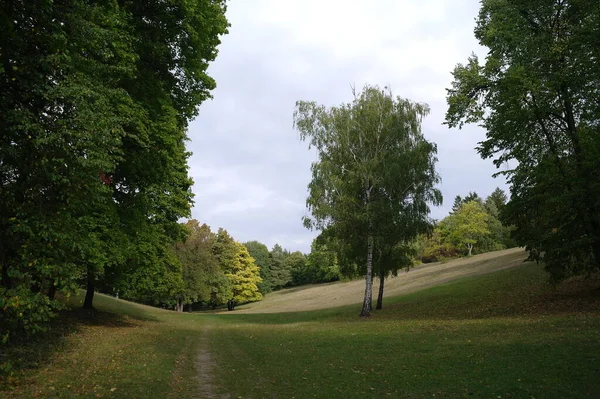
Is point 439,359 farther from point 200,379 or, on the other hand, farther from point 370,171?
point 370,171

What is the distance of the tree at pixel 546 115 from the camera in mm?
19219

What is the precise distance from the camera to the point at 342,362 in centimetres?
1334

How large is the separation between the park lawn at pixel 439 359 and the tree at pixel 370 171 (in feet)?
26.5

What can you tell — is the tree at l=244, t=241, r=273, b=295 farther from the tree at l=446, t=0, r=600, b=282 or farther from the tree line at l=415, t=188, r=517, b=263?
the tree at l=446, t=0, r=600, b=282

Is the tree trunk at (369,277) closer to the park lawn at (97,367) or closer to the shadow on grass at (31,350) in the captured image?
the park lawn at (97,367)

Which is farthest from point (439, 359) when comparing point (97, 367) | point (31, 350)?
point (31, 350)

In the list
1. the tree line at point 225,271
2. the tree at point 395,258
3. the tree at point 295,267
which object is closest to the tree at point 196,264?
the tree line at point 225,271

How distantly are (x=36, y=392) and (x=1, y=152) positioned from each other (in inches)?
203

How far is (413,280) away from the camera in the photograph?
190ft

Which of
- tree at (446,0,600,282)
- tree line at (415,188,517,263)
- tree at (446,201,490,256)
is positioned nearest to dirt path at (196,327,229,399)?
tree at (446,0,600,282)

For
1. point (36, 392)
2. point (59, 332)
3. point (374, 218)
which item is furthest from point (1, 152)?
point (374, 218)

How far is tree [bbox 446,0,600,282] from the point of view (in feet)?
63.1

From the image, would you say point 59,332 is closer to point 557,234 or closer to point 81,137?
point 81,137

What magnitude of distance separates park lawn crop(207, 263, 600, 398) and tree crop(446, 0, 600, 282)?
13.0 feet
